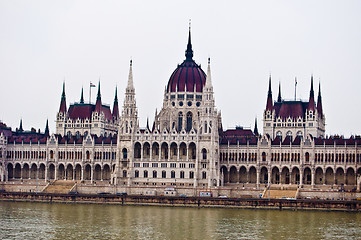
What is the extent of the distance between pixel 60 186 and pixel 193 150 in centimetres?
2652

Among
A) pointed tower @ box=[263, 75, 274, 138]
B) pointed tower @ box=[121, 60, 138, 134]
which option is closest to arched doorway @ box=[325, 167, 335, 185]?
pointed tower @ box=[263, 75, 274, 138]

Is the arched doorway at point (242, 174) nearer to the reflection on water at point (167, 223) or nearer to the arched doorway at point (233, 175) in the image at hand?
the arched doorway at point (233, 175)

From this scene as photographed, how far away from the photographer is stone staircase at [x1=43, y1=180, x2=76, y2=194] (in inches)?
6063

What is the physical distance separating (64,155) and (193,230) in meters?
73.1

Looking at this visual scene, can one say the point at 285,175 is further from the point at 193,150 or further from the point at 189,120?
the point at 189,120

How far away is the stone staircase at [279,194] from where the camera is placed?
461 feet

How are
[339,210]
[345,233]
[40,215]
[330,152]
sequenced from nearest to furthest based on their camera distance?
[345,233] < [40,215] < [339,210] < [330,152]

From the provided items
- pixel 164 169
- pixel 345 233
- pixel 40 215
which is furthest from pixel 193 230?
pixel 164 169

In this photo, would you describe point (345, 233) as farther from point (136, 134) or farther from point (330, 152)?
point (136, 134)

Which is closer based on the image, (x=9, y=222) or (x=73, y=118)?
(x=9, y=222)

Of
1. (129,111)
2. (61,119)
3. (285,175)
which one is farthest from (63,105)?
(285,175)

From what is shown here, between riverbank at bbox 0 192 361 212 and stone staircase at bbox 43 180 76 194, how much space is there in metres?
8.68

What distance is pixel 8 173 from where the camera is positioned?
17625cm

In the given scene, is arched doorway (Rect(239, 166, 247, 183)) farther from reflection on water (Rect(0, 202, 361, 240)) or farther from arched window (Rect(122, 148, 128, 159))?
reflection on water (Rect(0, 202, 361, 240))
